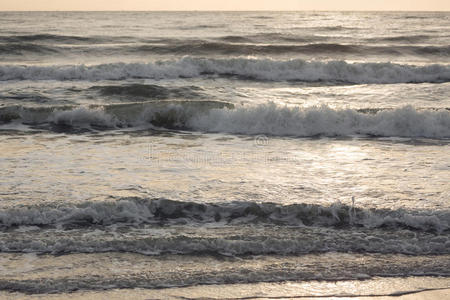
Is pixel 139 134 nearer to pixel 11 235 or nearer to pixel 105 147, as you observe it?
pixel 105 147

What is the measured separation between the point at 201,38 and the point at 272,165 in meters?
18.2

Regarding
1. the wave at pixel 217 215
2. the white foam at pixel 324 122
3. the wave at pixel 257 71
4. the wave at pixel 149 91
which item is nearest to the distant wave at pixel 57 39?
the wave at pixel 257 71

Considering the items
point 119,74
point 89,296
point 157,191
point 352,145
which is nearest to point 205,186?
point 157,191

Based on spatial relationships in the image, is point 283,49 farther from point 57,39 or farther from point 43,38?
point 43,38

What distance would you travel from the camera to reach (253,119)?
10023 mm

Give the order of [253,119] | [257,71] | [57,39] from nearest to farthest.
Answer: [253,119] → [257,71] → [57,39]

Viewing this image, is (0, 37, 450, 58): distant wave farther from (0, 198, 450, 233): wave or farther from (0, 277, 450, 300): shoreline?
(0, 277, 450, 300): shoreline

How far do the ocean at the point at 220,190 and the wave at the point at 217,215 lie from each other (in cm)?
2

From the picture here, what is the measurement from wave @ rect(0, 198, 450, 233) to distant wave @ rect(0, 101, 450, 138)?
4544 mm

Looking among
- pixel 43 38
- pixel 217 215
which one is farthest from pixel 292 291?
pixel 43 38

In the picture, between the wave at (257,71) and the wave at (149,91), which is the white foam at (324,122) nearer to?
the wave at (149,91)

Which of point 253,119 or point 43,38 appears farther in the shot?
point 43,38

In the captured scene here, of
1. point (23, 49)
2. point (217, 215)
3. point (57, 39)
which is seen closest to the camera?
point (217, 215)

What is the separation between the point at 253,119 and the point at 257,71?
6.70 meters
